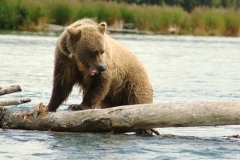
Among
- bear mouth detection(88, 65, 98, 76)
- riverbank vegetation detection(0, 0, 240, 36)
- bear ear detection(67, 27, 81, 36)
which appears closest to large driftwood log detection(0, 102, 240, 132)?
bear mouth detection(88, 65, 98, 76)

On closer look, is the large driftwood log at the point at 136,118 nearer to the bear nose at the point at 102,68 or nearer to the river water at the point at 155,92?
the river water at the point at 155,92

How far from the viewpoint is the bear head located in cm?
802

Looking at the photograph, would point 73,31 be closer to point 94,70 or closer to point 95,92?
point 94,70

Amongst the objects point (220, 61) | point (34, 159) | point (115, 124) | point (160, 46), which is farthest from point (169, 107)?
point (160, 46)

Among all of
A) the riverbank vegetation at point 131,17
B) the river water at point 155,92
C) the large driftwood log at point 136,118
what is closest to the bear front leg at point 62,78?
the large driftwood log at point 136,118

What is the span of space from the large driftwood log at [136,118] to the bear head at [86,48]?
0.58 metres

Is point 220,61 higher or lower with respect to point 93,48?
lower

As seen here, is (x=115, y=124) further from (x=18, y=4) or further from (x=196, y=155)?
(x=18, y=4)

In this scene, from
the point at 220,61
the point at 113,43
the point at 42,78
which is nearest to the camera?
the point at 113,43

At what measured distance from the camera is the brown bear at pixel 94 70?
26.5 feet

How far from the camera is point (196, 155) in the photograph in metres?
7.13

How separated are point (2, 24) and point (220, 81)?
64.6ft

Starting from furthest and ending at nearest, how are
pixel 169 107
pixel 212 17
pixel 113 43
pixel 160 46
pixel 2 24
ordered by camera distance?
1. pixel 212 17
2. pixel 2 24
3. pixel 160 46
4. pixel 113 43
5. pixel 169 107

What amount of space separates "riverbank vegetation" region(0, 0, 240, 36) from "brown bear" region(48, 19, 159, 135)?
83.6 ft
